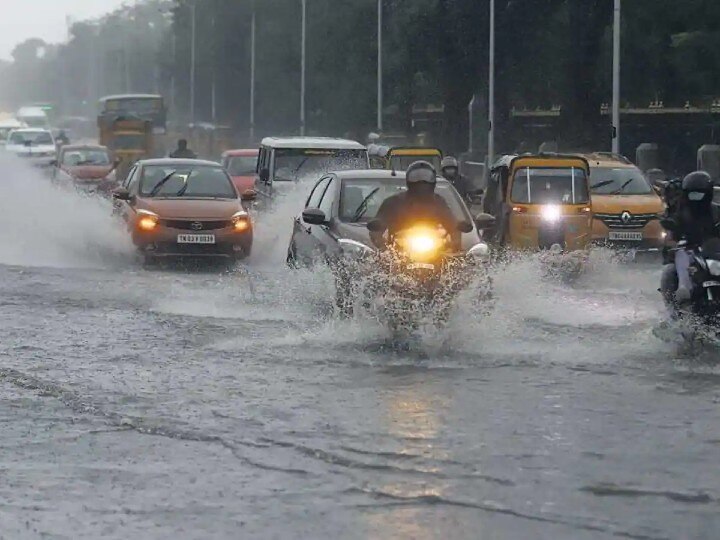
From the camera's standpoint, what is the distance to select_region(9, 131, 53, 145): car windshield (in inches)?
2549

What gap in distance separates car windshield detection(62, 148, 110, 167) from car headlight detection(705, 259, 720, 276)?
107 feet

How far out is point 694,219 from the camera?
1359cm

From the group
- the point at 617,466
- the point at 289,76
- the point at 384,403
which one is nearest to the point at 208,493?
the point at 617,466

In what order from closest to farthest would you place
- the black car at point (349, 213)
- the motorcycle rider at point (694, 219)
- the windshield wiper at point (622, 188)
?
the motorcycle rider at point (694, 219) → the black car at point (349, 213) → the windshield wiper at point (622, 188)

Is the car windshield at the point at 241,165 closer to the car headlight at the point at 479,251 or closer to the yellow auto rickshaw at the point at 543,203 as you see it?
the yellow auto rickshaw at the point at 543,203

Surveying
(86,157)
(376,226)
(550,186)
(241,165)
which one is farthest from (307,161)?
(86,157)

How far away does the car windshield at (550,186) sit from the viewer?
79.9ft

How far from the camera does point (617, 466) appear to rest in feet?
29.2

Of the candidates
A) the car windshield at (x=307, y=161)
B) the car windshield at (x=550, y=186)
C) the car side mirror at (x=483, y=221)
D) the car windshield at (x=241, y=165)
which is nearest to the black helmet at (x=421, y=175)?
the car side mirror at (x=483, y=221)

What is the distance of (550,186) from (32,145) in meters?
41.6

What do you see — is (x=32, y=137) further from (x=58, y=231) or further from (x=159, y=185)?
(x=159, y=185)

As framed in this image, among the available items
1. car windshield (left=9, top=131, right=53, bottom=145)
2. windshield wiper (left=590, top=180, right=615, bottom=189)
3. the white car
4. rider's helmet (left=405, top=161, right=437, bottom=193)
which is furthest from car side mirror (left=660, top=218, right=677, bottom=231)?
car windshield (left=9, top=131, right=53, bottom=145)

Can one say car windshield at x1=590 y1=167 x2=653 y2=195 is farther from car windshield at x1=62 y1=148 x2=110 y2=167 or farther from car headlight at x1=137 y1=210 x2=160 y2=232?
car windshield at x1=62 y1=148 x2=110 y2=167

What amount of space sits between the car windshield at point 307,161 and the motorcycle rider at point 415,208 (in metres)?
11.9
